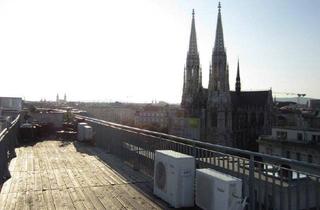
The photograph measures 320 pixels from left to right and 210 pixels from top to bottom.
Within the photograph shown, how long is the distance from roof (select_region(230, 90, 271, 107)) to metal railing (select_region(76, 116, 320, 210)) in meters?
87.7

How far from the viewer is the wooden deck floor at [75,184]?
6.49 meters

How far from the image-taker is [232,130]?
3556 inches

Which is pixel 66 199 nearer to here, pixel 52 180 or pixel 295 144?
pixel 52 180

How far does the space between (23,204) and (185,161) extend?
306 cm

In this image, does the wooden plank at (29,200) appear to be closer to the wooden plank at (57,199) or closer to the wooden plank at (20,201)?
the wooden plank at (20,201)

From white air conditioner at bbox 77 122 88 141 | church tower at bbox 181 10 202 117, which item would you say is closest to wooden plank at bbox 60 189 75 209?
white air conditioner at bbox 77 122 88 141

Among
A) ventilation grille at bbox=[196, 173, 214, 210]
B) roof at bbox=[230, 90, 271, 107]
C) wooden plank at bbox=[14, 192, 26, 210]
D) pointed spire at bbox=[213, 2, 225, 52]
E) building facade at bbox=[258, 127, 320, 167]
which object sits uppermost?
pointed spire at bbox=[213, 2, 225, 52]

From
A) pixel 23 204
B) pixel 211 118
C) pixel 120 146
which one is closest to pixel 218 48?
pixel 211 118

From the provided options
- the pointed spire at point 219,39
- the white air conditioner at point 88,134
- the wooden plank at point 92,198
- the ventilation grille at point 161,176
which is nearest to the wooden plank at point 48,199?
the wooden plank at point 92,198

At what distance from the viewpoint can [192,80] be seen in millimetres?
94250

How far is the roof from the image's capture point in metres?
97.2

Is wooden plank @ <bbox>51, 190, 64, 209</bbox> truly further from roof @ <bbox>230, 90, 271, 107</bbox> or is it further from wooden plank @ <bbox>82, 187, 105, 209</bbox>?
roof @ <bbox>230, 90, 271, 107</bbox>

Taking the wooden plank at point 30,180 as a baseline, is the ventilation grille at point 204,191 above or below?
above

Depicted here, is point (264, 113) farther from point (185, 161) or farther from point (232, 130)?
point (185, 161)
